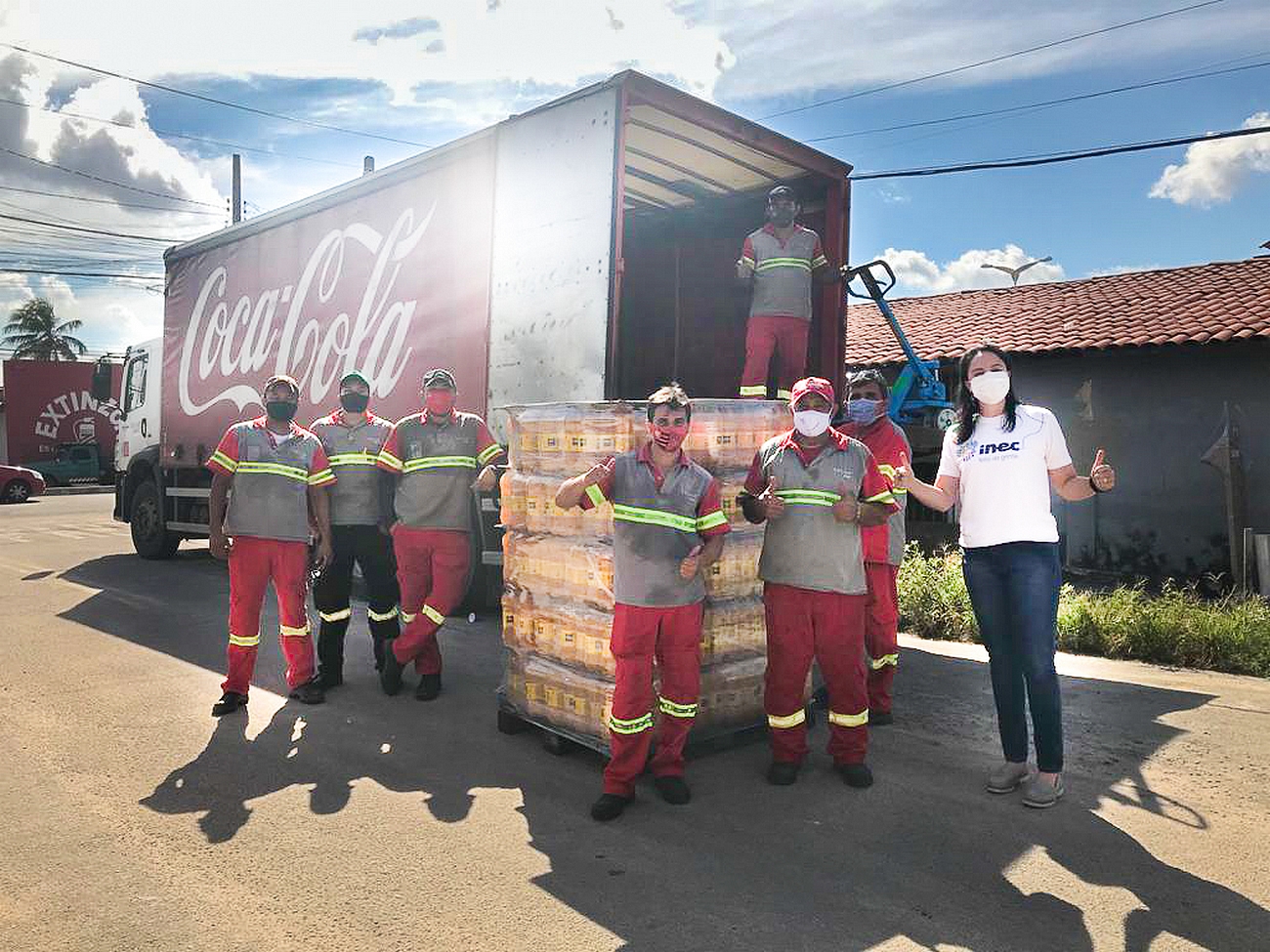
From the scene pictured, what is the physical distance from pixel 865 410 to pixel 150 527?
33.4 feet

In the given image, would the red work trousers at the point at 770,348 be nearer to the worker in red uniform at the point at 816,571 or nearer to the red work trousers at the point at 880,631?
the red work trousers at the point at 880,631

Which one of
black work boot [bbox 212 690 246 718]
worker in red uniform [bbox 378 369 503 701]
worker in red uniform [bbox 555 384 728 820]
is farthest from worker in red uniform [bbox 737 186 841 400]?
black work boot [bbox 212 690 246 718]

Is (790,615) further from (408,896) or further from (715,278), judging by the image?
(715,278)

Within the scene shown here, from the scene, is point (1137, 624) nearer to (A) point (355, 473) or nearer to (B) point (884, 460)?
(B) point (884, 460)

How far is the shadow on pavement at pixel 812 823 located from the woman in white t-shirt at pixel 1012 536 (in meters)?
0.32

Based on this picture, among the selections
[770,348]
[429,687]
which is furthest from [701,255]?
[429,687]

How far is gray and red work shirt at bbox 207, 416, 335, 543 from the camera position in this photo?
Result: 5672mm

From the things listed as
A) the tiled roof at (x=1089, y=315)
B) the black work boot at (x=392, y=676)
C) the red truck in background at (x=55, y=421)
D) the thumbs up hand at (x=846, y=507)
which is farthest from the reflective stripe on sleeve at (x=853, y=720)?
the red truck in background at (x=55, y=421)

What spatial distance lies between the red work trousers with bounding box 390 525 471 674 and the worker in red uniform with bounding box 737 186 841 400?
8.85 feet

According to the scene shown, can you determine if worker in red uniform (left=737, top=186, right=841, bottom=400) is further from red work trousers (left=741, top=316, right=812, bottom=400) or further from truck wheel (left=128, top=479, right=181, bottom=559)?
truck wheel (left=128, top=479, right=181, bottom=559)

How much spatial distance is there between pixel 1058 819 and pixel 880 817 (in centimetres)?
75

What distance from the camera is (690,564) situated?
13.6 feet

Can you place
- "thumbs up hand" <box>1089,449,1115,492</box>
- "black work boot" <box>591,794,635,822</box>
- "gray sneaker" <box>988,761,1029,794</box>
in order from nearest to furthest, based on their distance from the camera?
1. "thumbs up hand" <box>1089,449,1115,492</box>
2. "black work boot" <box>591,794,635,822</box>
3. "gray sneaker" <box>988,761,1029,794</box>

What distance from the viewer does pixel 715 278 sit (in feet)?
28.2
